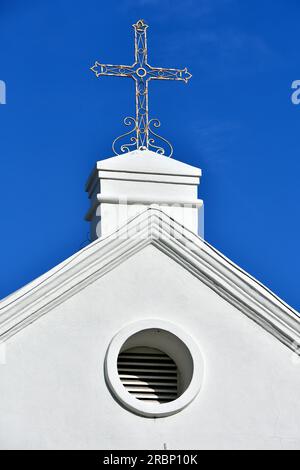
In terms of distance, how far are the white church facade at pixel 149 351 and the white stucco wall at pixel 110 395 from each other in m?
0.02

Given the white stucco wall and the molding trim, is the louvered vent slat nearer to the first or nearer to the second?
the white stucco wall

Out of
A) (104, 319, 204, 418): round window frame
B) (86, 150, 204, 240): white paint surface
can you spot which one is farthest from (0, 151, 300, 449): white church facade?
(86, 150, 204, 240): white paint surface

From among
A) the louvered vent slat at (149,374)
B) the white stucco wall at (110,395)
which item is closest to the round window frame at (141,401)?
the white stucco wall at (110,395)

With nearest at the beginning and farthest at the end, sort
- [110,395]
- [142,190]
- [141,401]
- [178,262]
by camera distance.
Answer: [110,395]
[141,401]
[178,262]
[142,190]

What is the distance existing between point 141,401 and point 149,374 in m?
0.83

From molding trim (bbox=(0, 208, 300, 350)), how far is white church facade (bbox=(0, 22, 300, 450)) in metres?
0.02

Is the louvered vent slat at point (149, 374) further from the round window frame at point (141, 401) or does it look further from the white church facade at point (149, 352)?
the round window frame at point (141, 401)

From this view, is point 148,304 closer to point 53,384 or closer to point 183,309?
point 183,309

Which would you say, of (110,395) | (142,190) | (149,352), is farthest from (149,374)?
(142,190)

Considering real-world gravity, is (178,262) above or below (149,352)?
above

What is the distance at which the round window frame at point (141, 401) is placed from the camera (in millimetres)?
21906

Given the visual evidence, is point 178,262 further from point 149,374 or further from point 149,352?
point 149,374

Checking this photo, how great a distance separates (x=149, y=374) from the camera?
75.3 feet

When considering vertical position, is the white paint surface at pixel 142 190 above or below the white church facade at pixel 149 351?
above
